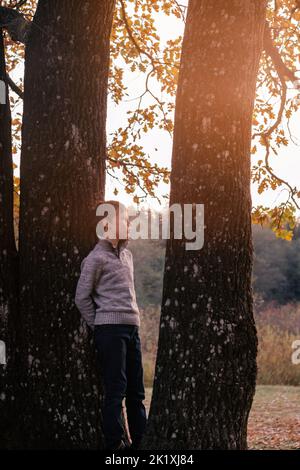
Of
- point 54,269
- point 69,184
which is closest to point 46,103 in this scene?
point 69,184

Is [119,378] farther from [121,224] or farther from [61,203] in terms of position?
[61,203]

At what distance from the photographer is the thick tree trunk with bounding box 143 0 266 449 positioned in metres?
4.69

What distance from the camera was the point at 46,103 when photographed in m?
5.50

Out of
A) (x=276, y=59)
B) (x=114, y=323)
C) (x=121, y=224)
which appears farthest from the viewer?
(x=276, y=59)

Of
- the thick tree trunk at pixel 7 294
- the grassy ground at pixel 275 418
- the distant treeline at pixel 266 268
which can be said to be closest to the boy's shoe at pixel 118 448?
the thick tree trunk at pixel 7 294

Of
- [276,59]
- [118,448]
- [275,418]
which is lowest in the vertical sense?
[275,418]

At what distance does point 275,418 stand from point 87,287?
21.0 feet

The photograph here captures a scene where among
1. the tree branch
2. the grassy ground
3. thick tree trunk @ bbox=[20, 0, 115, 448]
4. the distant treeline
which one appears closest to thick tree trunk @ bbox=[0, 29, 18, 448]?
thick tree trunk @ bbox=[20, 0, 115, 448]

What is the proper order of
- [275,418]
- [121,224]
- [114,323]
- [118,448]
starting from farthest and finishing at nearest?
[275,418], [121,224], [114,323], [118,448]

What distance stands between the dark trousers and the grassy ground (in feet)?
11.2

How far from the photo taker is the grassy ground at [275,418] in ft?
28.7

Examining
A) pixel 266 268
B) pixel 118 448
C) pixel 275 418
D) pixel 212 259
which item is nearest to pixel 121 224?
pixel 212 259

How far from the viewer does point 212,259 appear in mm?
4750
